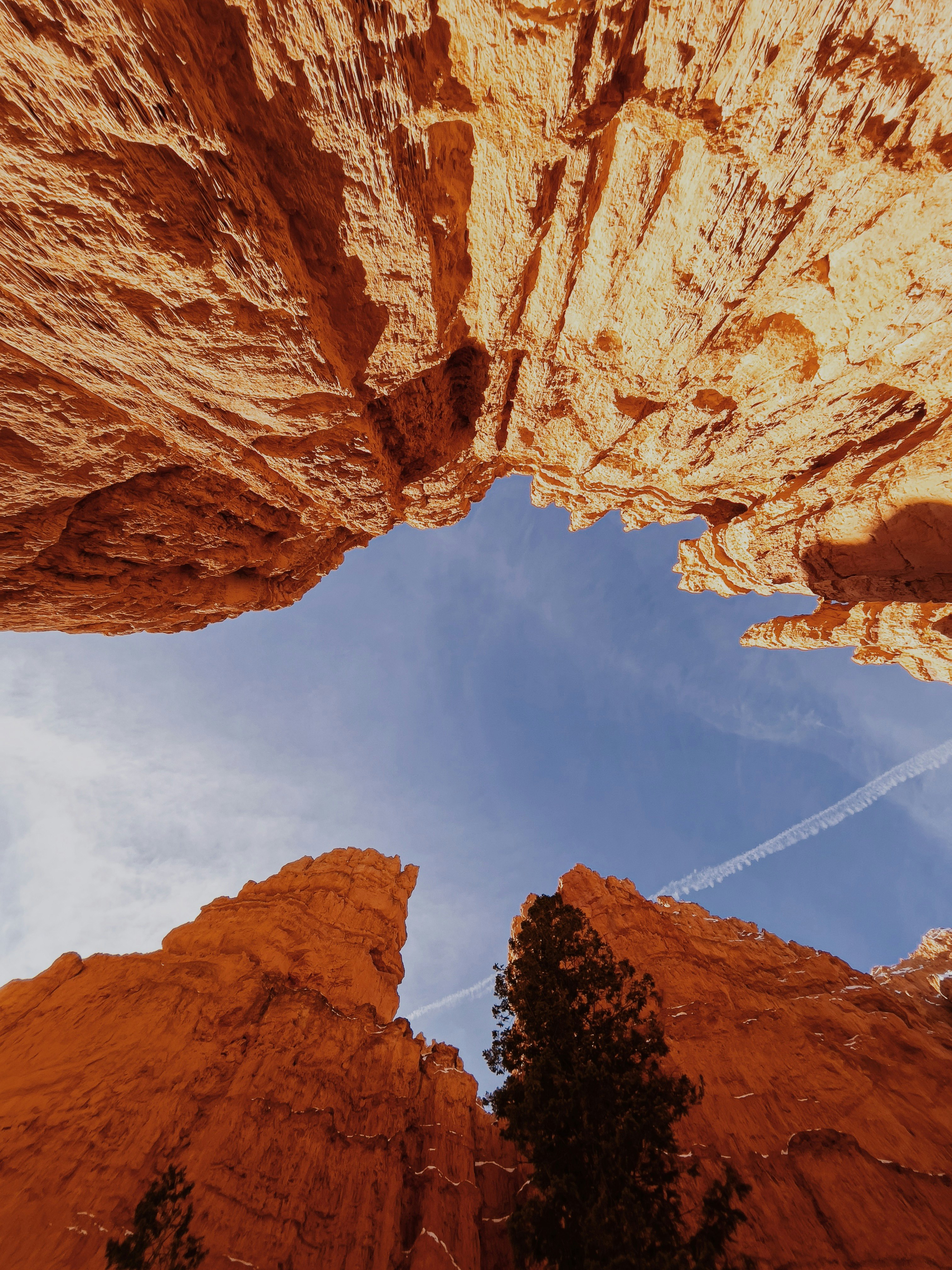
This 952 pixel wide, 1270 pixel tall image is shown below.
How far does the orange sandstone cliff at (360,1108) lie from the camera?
1272 centimetres

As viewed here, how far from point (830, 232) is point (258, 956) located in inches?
1193

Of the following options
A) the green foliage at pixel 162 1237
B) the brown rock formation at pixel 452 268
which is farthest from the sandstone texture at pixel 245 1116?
the brown rock formation at pixel 452 268

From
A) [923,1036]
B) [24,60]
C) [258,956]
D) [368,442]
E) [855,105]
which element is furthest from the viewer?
[258,956]

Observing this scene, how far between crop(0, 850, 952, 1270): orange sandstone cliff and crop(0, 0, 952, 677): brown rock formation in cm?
1553

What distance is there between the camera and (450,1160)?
1577cm

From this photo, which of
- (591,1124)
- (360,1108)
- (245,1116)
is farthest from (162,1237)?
(591,1124)

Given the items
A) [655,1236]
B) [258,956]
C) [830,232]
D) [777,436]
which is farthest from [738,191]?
[258,956]

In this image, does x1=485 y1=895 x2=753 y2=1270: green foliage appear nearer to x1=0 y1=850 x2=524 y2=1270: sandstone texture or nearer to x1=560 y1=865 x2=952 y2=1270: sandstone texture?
x1=560 y1=865 x2=952 y2=1270: sandstone texture

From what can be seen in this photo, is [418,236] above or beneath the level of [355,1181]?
above

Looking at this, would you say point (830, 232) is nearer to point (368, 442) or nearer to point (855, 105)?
point (855, 105)

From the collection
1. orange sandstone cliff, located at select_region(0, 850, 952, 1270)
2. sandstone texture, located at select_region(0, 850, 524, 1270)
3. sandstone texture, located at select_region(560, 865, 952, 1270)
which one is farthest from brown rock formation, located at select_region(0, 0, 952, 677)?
sandstone texture, located at select_region(560, 865, 952, 1270)

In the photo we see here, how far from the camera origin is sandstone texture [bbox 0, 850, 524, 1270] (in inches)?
496

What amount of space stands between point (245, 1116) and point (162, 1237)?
3.36 metres

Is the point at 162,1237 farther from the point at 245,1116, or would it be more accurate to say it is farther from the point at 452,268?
the point at 452,268
